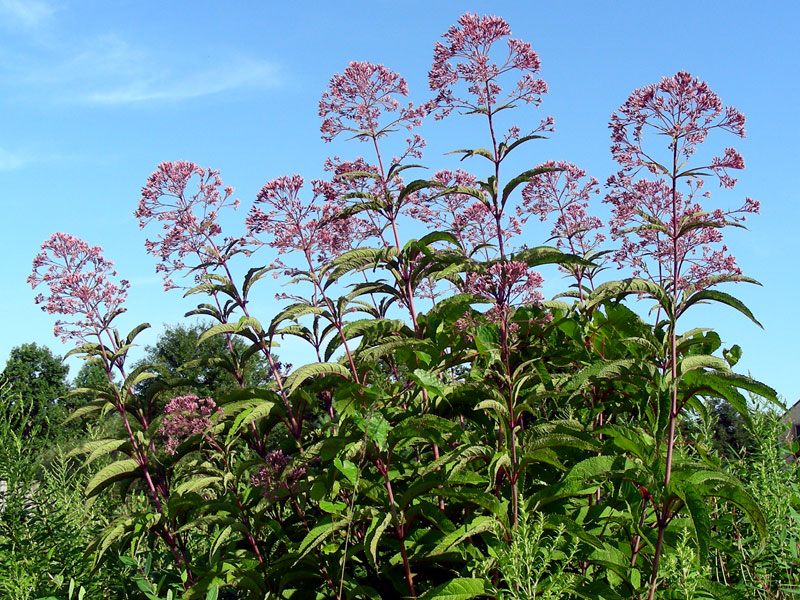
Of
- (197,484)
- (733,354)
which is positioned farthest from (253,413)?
(733,354)

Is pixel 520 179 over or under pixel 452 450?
over

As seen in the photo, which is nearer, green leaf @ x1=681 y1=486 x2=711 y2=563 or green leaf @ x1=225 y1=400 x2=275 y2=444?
green leaf @ x1=681 y1=486 x2=711 y2=563

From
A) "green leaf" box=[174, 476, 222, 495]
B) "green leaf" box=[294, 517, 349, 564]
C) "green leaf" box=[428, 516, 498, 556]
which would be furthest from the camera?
"green leaf" box=[174, 476, 222, 495]

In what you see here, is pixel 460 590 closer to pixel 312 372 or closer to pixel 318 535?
pixel 318 535

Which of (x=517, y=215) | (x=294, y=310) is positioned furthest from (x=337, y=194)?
(x=517, y=215)

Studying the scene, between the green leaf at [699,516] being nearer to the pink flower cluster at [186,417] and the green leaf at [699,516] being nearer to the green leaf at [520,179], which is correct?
the green leaf at [520,179]

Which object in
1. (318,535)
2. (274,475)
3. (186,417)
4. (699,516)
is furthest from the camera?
(186,417)

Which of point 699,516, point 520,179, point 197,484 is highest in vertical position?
point 520,179

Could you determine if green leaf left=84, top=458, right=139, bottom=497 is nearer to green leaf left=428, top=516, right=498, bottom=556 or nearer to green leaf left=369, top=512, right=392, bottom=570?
green leaf left=369, top=512, right=392, bottom=570

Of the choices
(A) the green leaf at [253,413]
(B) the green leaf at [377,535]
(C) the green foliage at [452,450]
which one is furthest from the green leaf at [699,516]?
(A) the green leaf at [253,413]

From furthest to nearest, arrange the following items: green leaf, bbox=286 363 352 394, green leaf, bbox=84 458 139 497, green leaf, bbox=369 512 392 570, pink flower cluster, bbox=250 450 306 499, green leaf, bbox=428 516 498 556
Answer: green leaf, bbox=84 458 139 497
pink flower cluster, bbox=250 450 306 499
green leaf, bbox=286 363 352 394
green leaf, bbox=369 512 392 570
green leaf, bbox=428 516 498 556

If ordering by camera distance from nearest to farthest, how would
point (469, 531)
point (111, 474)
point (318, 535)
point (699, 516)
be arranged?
point (699, 516)
point (469, 531)
point (318, 535)
point (111, 474)

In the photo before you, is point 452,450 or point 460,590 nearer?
point 460,590

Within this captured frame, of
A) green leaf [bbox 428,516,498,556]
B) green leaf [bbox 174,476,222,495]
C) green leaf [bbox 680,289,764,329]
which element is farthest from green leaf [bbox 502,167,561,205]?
green leaf [bbox 174,476,222,495]
